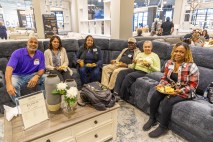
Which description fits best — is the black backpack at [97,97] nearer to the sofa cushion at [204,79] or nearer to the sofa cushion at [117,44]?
the sofa cushion at [204,79]

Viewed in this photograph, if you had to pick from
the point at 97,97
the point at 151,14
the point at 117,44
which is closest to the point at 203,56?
the point at 97,97

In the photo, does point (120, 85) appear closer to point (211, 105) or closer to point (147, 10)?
point (211, 105)

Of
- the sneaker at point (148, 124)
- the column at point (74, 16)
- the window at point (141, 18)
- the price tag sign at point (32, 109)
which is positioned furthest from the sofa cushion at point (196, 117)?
the window at point (141, 18)

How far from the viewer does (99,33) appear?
4.82 m

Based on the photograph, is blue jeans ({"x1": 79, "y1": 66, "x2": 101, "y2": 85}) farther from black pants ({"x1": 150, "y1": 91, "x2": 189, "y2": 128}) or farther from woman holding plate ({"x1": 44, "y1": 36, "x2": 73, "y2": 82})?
black pants ({"x1": 150, "y1": 91, "x2": 189, "y2": 128})

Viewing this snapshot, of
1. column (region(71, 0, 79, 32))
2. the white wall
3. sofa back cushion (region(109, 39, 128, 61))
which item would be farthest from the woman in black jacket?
the white wall

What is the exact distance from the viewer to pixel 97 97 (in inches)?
65.1

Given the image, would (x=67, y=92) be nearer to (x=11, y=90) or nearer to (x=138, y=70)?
(x=11, y=90)

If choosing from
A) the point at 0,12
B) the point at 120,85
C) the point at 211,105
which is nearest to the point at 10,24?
the point at 0,12

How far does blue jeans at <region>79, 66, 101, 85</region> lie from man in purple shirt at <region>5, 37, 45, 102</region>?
2.42 feet

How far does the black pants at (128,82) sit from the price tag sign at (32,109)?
1.45 m

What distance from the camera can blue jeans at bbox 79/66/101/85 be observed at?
9.81 ft

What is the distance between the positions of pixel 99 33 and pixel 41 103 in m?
3.69

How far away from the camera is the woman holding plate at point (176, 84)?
1.87 meters
